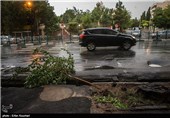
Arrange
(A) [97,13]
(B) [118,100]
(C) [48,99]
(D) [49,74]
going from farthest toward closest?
(A) [97,13]
(D) [49,74]
(C) [48,99]
(B) [118,100]

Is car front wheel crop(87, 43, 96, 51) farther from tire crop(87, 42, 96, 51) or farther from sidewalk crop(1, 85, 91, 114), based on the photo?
sidewalk crop(1, 85, 91, 114)

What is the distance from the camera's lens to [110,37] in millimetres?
17469

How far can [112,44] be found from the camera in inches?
692

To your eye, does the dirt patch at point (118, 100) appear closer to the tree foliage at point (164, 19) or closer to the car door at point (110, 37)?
the car door at point (110, 37)

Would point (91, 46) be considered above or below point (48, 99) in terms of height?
above

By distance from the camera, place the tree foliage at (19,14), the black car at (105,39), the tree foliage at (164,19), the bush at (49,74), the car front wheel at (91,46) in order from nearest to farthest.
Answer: the bush at (49,74) → the black car at (105,39) → the car front wheel at (91,46) → the tree foliage at (164,19) → the tree foliage at (19,14)

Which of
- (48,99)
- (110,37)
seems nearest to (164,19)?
(110,37)

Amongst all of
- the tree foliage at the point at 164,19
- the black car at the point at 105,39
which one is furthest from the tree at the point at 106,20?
the black car at the point at 105,39

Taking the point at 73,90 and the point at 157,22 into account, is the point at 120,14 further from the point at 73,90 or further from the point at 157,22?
the point at 73,90

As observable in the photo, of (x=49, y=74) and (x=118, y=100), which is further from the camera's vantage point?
(x=49, y=74)

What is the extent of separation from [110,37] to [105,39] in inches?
16.4

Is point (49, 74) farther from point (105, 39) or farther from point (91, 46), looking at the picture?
point (105, 39)

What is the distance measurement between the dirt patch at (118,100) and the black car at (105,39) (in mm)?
10843

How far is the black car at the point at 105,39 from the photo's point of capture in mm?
17469
